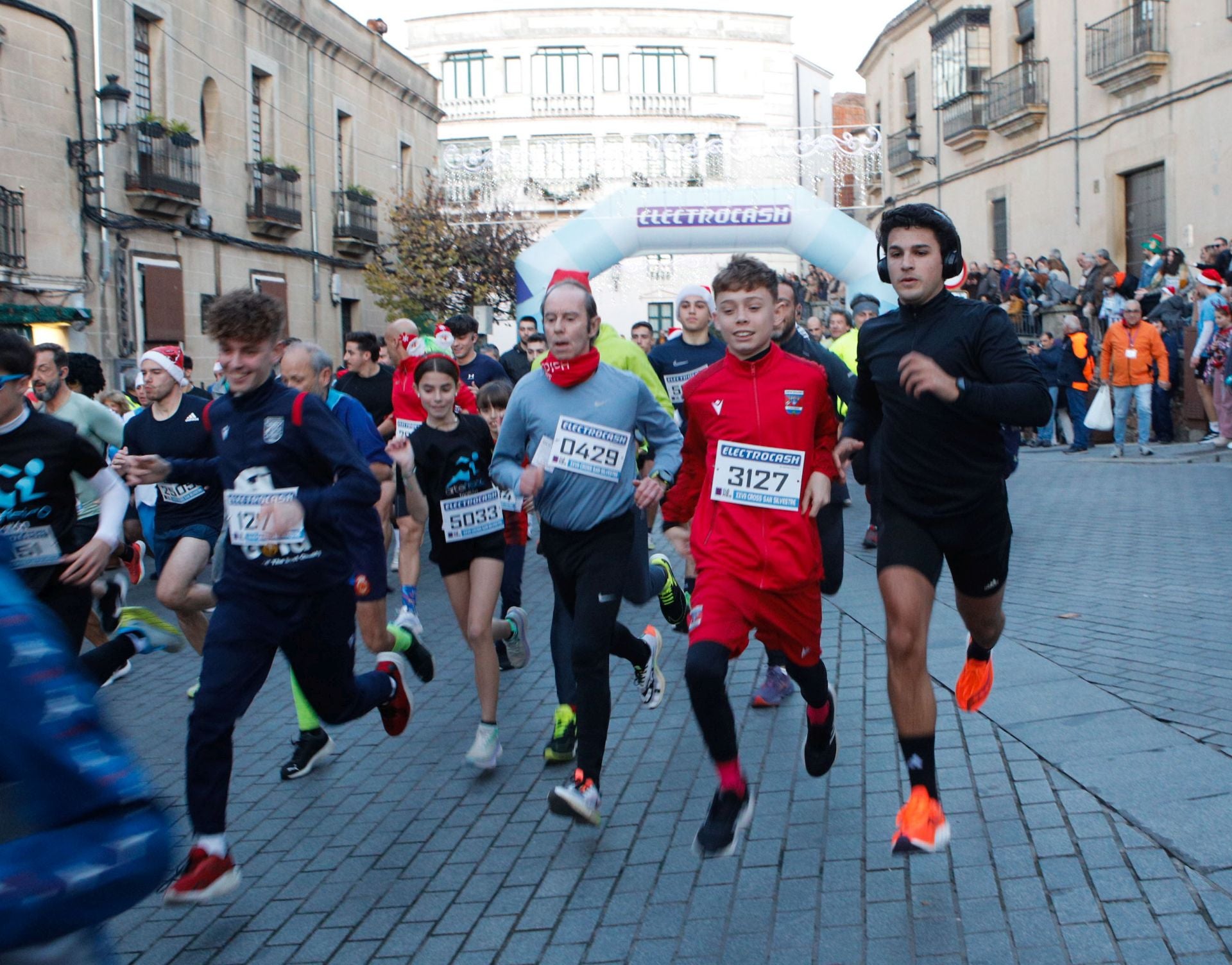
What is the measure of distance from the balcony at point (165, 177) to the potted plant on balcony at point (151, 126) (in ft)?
0.20

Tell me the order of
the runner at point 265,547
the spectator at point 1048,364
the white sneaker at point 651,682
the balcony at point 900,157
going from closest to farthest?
the runner at point 265,547, the white sneaker at point 651,682, the spectator at point 1048,364, the balcony at point 900,157

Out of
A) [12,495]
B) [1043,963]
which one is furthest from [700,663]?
[12,495]

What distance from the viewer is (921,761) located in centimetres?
411

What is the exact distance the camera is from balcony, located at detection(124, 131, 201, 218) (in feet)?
64.0

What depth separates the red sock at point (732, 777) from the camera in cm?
417

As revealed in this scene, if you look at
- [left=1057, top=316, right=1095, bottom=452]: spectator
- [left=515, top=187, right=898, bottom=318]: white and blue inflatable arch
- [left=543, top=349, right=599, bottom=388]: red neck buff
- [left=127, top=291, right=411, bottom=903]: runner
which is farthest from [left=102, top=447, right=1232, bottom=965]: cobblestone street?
[left=515, top=187, right=898, bottom=318]: white and blue inflatable arch

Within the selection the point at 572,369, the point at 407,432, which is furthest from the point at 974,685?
the point at 407,432

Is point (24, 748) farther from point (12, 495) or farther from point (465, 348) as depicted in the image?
point (465, 348)

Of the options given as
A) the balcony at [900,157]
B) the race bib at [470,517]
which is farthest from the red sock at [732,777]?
the balcony at [900,157]

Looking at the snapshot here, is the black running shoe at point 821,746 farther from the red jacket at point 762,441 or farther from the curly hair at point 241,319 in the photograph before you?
the curly hair at point 241,319

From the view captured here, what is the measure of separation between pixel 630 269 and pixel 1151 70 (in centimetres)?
2788

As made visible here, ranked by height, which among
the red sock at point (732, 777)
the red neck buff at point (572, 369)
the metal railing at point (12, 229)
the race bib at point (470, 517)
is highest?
the metal railing at point (12, 229)

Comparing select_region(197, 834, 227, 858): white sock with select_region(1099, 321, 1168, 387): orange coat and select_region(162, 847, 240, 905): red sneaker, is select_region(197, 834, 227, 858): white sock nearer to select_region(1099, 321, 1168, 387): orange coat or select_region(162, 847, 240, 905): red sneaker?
select_region(162, 847, 240, 905): red sneaker

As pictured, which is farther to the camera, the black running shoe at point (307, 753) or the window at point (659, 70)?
the window at point (659, 70)
